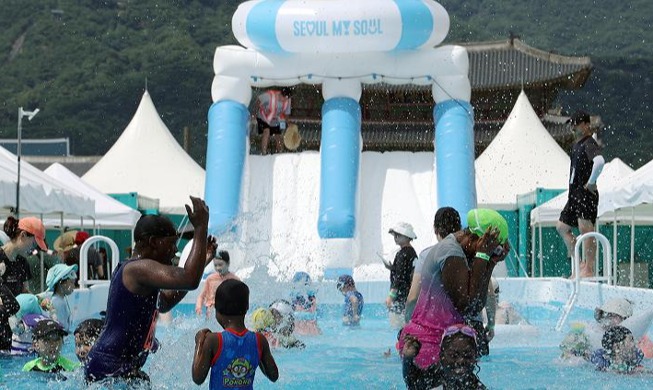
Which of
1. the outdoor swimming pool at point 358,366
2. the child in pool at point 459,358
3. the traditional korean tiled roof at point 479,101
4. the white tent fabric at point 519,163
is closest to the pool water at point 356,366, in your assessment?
the outdoor swimming pool at point 358,366

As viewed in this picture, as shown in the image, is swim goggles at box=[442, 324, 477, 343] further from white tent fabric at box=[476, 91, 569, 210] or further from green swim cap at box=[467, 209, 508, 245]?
white tent fabric at box=[476, 91, 569, 210]

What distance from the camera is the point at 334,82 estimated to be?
13039mm

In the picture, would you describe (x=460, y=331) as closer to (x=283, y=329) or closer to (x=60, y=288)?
(x=60, y=288)

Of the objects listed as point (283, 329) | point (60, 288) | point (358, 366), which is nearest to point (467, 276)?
point (358, 366)

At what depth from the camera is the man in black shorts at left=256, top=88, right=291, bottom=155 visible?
48.5ft

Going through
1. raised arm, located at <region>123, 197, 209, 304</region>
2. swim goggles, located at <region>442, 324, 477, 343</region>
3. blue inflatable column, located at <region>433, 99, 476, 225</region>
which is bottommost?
swim goggles, located at <region>442, 324, 477, 343</region>

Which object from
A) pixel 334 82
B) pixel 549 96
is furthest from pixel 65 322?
pixel 549 96

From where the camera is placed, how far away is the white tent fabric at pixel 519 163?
20.2 meters

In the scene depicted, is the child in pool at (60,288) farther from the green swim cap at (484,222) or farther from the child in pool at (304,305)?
A: the green swim cap at (484,222)

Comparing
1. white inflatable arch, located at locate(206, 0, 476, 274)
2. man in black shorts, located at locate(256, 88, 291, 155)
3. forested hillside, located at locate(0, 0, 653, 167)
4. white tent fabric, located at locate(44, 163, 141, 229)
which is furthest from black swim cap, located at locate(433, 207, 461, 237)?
forested hillside, located at locate(0, 0, 653, 167)

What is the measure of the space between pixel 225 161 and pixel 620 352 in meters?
7.54

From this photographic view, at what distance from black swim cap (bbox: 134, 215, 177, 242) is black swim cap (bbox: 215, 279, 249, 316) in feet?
0.83

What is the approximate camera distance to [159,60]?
4981 cm

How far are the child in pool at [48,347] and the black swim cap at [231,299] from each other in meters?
2.02
